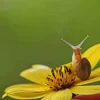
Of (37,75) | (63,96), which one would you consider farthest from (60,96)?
(37,75)

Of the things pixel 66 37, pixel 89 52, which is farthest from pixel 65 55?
pixel 89 52

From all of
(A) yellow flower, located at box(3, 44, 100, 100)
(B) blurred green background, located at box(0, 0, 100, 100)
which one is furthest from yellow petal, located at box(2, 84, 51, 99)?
(B) blurred green background, located at box(0, 0, 100, 100)

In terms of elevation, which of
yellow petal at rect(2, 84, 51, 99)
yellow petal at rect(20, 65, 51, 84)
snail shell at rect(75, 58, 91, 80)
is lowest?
yellow petal at rect(2, 84, 51, 99)

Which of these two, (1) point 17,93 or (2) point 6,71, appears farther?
(2) point 6,71

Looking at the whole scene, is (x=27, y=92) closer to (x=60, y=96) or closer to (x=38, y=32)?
(x=60, y=96)

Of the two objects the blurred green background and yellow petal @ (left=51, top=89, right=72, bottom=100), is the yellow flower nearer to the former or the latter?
yellow petal @ (left=51, top=89, right=72, bottom=100)

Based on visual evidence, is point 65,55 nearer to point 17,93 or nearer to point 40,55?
point 40,55

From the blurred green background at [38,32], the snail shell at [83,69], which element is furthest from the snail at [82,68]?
the blurred green background at [38,32]
